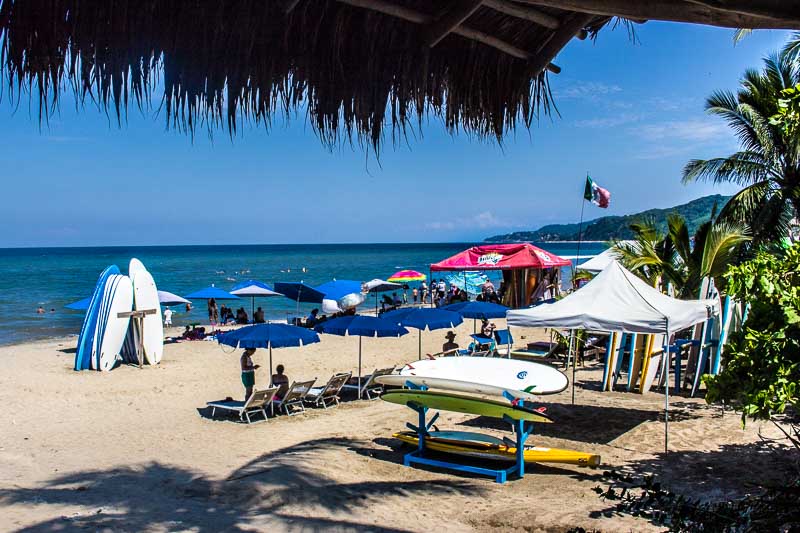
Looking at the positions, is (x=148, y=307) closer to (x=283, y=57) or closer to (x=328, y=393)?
(x=328, y=393)

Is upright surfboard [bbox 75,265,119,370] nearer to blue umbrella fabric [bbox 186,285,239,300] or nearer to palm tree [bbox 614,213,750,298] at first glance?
blue umbrella fabric [bbox 186,285,239,300]

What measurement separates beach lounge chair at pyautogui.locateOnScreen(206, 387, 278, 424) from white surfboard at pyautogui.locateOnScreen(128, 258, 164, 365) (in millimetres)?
6289

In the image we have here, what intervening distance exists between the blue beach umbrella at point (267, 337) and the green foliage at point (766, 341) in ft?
23.9

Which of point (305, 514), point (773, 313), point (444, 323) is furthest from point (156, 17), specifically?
point (444, 323)

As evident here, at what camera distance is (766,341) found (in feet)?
11.7

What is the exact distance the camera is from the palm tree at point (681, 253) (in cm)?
1141

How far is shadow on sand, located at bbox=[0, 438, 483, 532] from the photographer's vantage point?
6.07 m

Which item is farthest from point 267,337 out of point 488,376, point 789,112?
point 789,112

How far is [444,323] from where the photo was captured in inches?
474

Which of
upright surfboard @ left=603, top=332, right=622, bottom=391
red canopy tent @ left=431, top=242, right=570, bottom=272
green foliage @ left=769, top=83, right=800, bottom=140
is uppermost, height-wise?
green foliage @ left=769, top=83, right=800, bottom=140

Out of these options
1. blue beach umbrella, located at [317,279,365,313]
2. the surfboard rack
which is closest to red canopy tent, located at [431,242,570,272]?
blue beach umbrella, located at [317,279,365,313]

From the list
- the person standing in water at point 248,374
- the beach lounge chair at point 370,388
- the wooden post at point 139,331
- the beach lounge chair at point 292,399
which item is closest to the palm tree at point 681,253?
the beach lounge chair at point 370,388

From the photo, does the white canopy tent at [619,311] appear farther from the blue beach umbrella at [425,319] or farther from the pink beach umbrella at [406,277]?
the pink beach umbrella at [406,277]

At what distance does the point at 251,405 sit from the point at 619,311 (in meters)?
5.59
